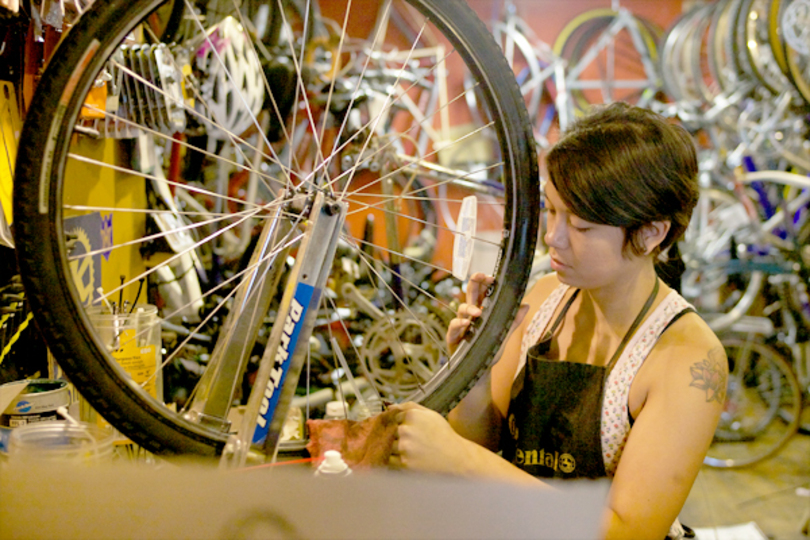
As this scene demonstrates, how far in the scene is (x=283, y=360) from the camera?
0.67 m

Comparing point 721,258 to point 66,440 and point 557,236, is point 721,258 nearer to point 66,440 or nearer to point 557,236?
point 557,236

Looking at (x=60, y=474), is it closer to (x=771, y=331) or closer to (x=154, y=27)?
(x=154, y=27)

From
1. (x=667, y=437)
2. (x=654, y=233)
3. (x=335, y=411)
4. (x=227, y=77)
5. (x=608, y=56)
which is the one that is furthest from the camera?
(x=608, y=56)

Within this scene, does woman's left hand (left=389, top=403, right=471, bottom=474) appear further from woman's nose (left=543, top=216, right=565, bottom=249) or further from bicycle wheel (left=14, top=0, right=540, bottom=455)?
woman's nose (left=543, top=216, right=565, bottom=249)

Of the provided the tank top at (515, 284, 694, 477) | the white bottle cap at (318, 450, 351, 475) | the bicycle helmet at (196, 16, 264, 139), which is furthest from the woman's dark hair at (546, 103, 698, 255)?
the bicycle helmet at (196, 16, 264, 139)

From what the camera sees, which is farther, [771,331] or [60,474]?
[771,331]

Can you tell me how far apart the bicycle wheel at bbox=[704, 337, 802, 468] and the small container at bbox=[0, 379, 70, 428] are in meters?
2.73

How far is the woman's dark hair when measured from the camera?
2.56ft

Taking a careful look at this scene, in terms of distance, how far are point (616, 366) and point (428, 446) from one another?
382 mm

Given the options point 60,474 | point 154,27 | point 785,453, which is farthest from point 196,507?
point 785,453

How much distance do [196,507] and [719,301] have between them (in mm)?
3780

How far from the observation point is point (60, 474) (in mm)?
366

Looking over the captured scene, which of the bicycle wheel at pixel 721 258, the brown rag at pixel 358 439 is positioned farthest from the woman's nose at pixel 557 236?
the bicycle wheel at pixel 721 258

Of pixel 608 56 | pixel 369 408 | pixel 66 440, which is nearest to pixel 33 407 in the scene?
pixel 66 440
